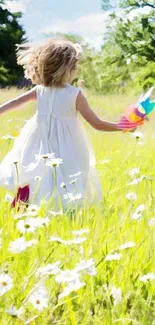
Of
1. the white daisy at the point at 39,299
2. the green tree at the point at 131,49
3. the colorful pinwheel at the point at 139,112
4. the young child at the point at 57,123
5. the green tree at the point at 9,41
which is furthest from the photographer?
the green tree at the point at 9,41

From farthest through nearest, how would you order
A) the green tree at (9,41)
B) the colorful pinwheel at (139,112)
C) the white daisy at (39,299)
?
1. the green tree at (9,41)
2. the colorful pinwheel at (139,112)
3. the white daisy at (39,299)

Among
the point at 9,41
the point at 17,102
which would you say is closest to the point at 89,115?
the point at 17,102

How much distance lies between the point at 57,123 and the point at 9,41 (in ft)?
100

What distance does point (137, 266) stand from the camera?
229 centimetres

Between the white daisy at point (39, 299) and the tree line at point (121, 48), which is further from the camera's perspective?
the tree line at point (121, 48)

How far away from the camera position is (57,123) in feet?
12.9

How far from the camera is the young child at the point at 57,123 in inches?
152

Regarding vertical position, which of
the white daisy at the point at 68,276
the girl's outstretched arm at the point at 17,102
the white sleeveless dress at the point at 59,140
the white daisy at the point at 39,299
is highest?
the girl's outstretched arm at the point at 17,102

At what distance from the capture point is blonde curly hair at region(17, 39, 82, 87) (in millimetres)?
3867

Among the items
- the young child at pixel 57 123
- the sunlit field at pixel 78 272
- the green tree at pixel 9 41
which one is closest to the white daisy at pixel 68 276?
the sunlit field at pixel 78 272

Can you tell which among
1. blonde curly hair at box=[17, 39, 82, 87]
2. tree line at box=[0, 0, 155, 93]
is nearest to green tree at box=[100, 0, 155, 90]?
tree line at box=[0, 0, 155, 93]

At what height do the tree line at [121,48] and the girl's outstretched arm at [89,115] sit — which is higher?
the tree line at [121,48]

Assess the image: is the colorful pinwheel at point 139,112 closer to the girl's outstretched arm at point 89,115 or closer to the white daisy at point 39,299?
the girl's outstretched arm at point 89,115

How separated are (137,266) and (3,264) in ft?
1.58
